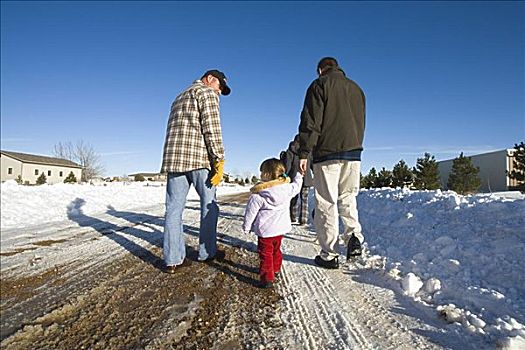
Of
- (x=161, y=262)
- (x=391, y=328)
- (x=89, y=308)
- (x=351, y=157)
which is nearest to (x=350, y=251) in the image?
(x=351, y=157)

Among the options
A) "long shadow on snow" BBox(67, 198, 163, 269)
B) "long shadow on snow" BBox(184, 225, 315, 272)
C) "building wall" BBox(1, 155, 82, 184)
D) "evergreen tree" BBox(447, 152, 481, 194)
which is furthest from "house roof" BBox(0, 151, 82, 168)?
"evergreen tree" BBox(447, 152, 481, 194)

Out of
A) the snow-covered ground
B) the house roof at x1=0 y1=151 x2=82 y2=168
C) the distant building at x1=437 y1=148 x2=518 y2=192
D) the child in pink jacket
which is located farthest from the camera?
the house roof at x1=0 y1=151 x2=82 y2=168

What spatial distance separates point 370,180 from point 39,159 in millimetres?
66140

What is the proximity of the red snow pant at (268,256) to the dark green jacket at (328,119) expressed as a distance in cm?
97

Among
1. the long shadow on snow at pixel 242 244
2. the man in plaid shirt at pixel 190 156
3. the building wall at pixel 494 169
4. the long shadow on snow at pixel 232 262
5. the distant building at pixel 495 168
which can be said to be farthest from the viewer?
the building wall at pixel 494 169

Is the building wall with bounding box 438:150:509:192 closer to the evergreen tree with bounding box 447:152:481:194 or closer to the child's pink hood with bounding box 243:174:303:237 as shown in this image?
the evergreen tree with bounding box 447:152:481:194

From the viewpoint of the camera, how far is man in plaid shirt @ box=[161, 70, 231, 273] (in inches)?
129

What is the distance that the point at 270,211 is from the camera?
114 inches

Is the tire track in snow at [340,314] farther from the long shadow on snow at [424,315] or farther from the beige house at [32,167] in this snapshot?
the beige house at [32,167]

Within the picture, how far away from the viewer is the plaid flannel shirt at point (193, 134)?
10.8 feet

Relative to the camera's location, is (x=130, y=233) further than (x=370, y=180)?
No

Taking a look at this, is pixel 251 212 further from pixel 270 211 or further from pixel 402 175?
pixel 402 175

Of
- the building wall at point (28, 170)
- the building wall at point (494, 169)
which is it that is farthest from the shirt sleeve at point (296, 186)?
the building wall at point (28, 170)

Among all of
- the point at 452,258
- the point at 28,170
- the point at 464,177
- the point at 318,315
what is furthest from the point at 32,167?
the point at 452,258
